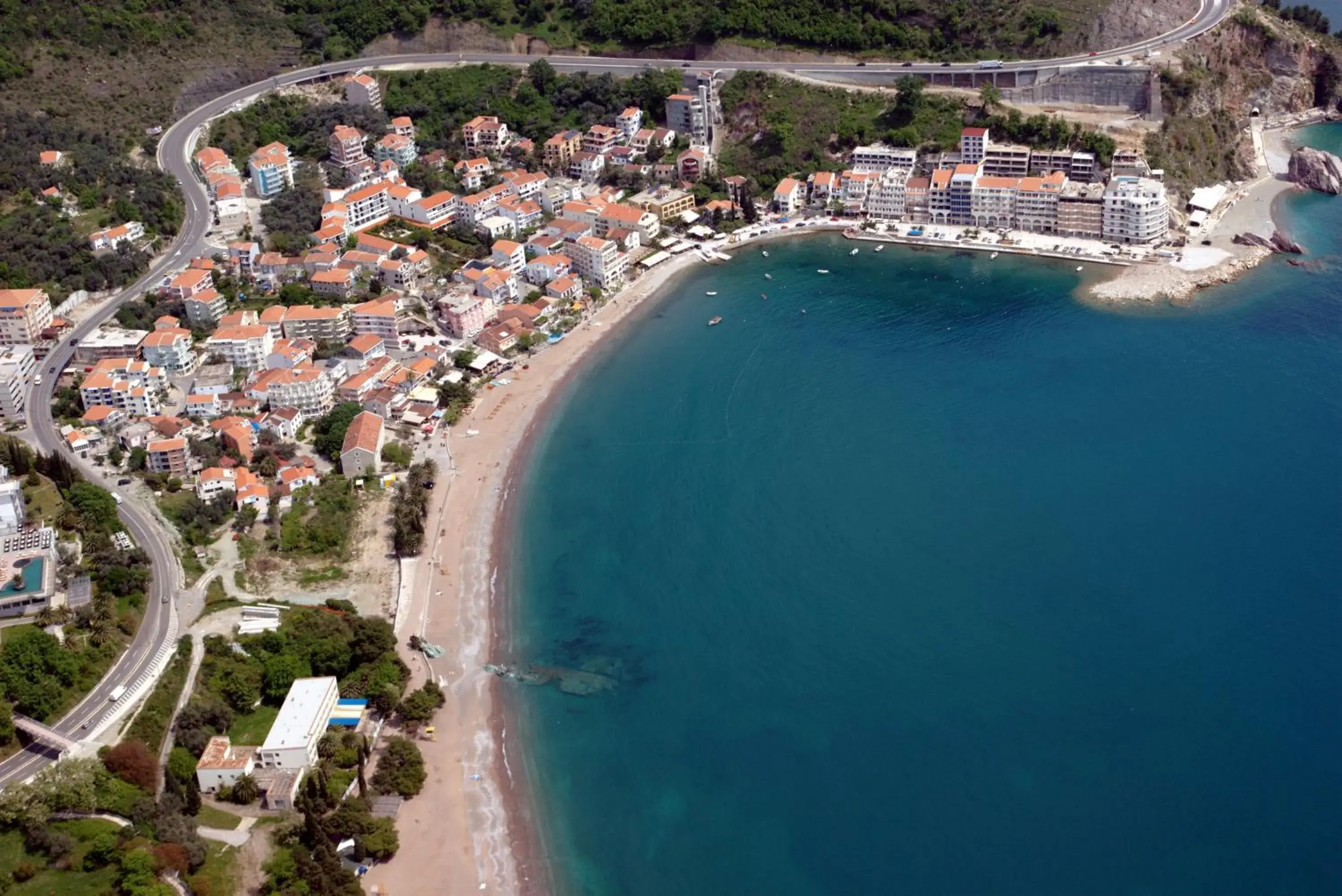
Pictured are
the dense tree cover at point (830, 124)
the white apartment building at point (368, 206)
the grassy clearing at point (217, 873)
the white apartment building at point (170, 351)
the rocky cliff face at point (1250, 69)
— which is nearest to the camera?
the grassy clearing at point (217, 873)

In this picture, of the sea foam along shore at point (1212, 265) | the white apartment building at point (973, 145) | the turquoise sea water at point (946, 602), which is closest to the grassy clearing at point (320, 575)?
the turquoise sea water at point (946, 602)

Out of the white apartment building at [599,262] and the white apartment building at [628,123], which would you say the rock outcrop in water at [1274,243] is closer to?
the white apartment building at [599,262]

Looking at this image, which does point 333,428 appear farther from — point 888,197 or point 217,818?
point 888,197

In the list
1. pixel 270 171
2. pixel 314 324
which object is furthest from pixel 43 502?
pixel 270 171

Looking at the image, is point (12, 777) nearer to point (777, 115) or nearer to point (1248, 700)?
point (1248, 700)

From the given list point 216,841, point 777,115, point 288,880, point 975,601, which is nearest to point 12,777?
point 216,841

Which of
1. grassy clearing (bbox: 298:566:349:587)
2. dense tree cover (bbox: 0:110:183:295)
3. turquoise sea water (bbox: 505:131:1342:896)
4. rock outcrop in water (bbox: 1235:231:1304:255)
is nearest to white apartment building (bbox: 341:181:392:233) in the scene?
dense tree cover (bbox: 0:110:183:295)

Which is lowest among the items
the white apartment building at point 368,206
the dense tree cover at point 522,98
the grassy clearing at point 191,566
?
the grassy clearing at point 191,566
